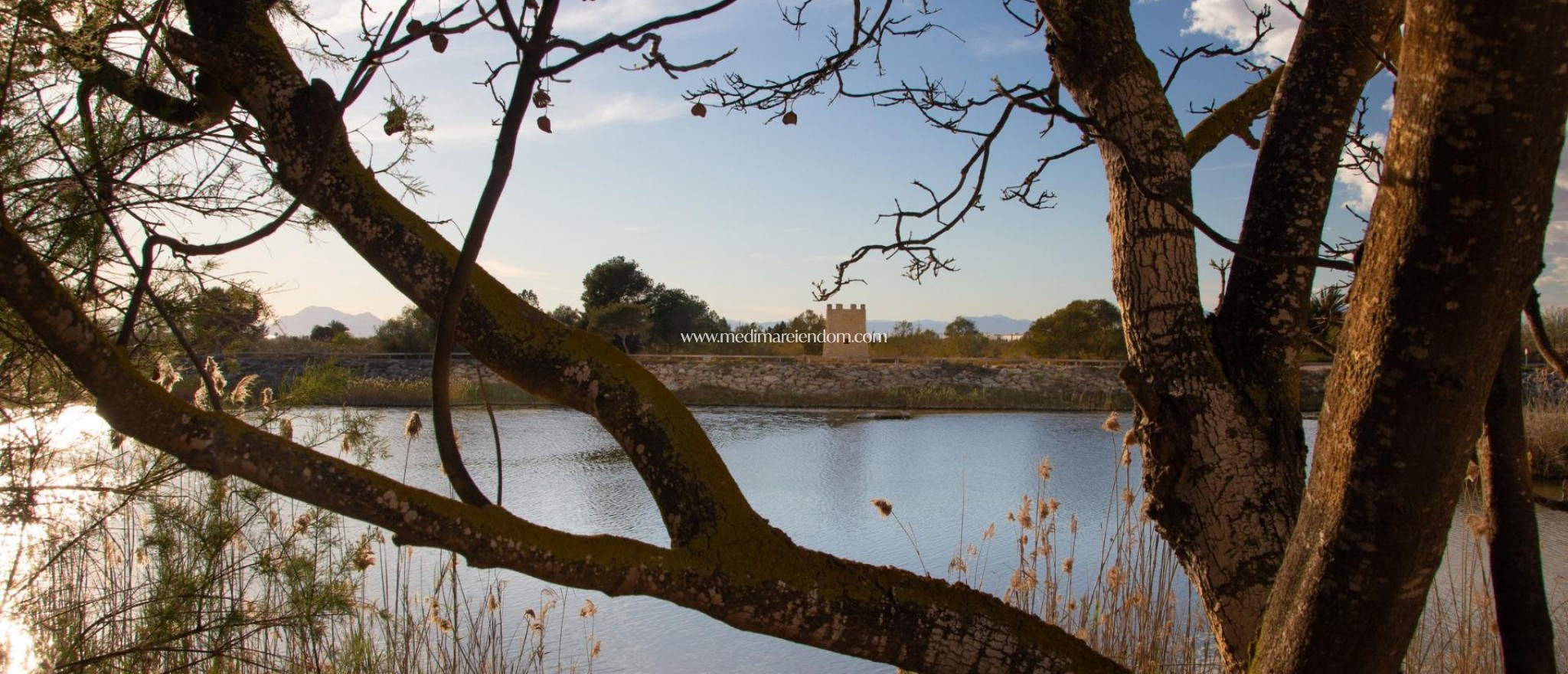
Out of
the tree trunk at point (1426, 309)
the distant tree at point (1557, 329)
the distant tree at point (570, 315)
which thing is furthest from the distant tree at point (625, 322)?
the tree trunk at point (1426, 309)

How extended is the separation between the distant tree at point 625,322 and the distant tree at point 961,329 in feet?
24.8

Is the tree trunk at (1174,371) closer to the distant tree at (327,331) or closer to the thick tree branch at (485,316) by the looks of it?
the thick tree branch at (485,316)

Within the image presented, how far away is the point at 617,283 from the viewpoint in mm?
26641

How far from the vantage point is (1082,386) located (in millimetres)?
15648

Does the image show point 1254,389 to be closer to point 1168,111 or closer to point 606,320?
point 1168,111

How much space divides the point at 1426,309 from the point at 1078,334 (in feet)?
67.1

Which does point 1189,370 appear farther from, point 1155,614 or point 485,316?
point 1155,614

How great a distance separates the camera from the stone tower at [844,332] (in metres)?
22.0

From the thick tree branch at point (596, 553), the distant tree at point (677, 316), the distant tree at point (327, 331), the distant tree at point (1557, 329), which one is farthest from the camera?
the distant tree at point (677, 316)

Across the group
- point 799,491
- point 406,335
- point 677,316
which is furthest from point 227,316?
point 677,316

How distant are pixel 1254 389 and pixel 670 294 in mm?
25034

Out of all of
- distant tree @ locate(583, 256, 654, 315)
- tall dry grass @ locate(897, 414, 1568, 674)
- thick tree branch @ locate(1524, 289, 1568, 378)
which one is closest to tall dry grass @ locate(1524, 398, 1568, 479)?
tall dry grass @ locate(897, 414, 1568, 674)

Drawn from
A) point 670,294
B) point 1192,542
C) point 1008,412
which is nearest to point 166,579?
point 1192,542

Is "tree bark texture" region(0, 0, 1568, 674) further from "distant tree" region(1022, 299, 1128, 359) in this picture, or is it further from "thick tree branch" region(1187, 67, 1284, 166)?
"distant tree" region(1022, 299, 1128, 359)
